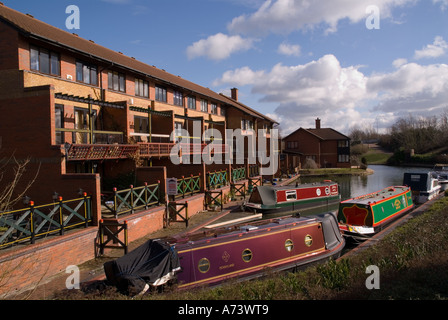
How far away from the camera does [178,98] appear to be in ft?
80.6

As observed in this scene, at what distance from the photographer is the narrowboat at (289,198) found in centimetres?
2016

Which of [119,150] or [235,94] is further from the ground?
[235,94]

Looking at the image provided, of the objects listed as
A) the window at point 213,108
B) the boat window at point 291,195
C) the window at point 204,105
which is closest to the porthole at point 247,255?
the boat window at point 291,195

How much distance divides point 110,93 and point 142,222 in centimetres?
777

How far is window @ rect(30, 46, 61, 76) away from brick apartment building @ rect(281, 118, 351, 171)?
43.4m

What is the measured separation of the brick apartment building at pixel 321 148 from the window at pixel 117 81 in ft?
127

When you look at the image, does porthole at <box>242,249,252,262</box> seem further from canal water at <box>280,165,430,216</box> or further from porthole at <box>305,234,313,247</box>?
canal water at <box>280,165,430,216</box>

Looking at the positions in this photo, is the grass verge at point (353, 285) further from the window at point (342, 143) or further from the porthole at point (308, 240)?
the window at point (342, 143)

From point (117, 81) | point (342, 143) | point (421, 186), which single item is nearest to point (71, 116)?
point (117, 81)

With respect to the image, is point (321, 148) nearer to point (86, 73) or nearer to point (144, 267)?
point (86, 73)

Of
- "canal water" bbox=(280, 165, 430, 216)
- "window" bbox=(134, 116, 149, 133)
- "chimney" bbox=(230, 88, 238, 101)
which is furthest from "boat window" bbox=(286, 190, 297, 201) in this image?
"chimney" bbox=(230, 88, 238, 101)

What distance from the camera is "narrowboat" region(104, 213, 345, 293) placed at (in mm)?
7055

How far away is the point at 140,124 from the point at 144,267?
13.6 meters
